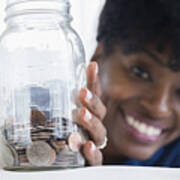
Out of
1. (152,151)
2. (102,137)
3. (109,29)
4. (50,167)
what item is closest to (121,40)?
(109,29)

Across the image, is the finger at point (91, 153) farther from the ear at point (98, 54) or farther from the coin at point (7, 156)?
the ear at point (98, 54)

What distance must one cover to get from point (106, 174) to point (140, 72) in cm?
48

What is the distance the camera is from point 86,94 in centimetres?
41

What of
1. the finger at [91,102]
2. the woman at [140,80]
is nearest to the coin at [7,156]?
the finger at [91,102]

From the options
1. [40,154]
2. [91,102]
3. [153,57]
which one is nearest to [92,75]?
[91,102]

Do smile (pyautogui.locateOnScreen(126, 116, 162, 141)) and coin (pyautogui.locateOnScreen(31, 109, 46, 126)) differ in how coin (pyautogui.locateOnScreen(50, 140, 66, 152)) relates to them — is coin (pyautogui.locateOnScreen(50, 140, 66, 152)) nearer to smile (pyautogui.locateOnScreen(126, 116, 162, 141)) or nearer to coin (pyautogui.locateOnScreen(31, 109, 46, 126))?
coin (pyautogui.locateOnScreen(31, 109, 46, 126))

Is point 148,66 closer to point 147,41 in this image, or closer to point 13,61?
point 147,41

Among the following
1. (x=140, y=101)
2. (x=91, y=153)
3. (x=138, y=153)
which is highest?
(x=91, y=153)

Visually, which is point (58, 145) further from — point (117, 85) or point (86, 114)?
point (117, 85)

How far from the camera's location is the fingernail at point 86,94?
404mm

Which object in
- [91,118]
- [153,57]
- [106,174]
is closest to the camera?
[106,174]

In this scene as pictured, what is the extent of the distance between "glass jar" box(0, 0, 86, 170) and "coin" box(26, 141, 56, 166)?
15mm

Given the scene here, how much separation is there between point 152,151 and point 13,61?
473 millimetres

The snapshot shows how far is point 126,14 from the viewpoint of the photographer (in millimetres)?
761
